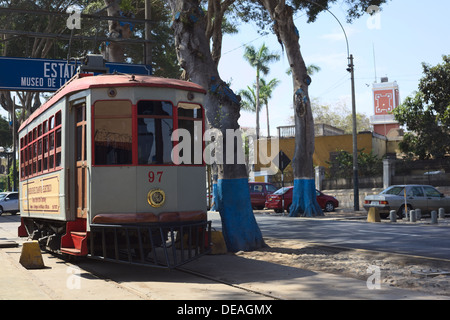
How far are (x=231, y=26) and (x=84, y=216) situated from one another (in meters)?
22.5

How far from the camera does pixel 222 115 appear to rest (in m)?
14.2

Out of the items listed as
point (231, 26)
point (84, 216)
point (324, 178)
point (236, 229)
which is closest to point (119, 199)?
point (84, 216)

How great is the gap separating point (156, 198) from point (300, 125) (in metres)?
18.5

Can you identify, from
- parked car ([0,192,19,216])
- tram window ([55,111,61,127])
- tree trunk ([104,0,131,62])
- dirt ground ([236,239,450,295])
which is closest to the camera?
dirt ground ([236,239,450,295])

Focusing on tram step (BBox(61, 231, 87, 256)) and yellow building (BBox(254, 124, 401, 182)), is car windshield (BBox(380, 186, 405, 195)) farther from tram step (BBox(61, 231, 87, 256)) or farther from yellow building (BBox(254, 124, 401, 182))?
→ yellow building (BBox(254, 124, 401, 182))

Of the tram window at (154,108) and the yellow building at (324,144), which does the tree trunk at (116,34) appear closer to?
the tram window at (154,108)

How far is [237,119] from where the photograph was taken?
1455 cm

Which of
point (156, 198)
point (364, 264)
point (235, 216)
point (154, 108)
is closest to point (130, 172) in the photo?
point (156, 198)

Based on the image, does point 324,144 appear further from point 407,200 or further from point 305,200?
point 407,200

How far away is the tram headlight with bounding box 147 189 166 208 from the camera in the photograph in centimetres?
1021

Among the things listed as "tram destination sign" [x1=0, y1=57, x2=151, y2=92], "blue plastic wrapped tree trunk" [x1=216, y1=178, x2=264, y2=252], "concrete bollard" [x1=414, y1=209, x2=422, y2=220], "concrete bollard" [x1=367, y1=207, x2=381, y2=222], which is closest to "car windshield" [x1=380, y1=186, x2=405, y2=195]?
"concrete bollard" [x1=414, y1=209, x2=422, y2=220]

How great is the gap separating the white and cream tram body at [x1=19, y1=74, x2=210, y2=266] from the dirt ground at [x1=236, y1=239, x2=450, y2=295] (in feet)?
7.98
